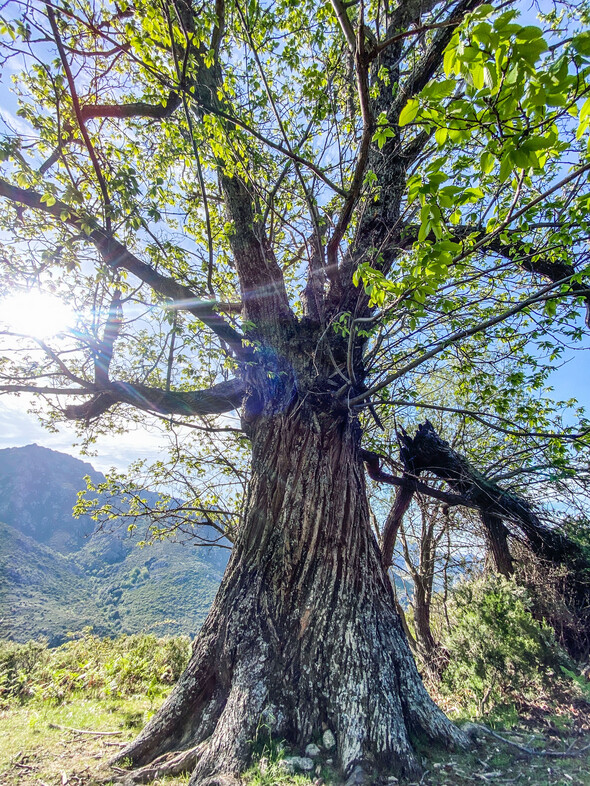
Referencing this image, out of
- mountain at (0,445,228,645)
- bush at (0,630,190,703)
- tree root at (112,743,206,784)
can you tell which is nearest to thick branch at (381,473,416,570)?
tree root at (112,743,206,784)

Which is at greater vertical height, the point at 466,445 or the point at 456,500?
the point at 466,445

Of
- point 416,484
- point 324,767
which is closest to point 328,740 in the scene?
point 324,767

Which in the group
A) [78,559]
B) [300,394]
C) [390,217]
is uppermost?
[390,217]

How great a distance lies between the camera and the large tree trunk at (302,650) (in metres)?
2.01

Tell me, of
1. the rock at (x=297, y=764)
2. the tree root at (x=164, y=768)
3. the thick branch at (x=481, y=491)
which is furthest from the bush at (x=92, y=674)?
the thick branch at (x=481, y=491)

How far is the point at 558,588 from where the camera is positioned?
3678 mm

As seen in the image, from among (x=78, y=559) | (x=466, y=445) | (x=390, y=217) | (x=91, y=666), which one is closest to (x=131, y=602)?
(x=78, y=559)

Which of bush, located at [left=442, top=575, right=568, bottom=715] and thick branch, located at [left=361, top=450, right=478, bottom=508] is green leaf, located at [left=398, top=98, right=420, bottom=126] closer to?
thick branch, located at [left=361, top=450, right=478, bottom=508]

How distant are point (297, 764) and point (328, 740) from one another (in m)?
0.24

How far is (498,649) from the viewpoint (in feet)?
10.7

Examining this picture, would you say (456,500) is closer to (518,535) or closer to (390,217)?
(518,535)

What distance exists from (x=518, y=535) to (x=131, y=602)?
61286 mm

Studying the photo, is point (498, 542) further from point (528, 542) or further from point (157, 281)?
point (157, 281)

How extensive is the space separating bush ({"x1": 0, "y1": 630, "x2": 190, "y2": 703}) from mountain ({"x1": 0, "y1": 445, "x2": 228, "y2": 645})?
2369 cm
